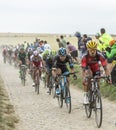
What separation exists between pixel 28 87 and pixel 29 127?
39.2 feet

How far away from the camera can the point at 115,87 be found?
18656mm

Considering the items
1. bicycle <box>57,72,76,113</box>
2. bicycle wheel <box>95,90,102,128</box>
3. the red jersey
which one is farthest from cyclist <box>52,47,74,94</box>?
bicycle wheel <box>95,90,102,128</box>

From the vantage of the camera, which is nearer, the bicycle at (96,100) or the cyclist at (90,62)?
the bicycle at (96,100)

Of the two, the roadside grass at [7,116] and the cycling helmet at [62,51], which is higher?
the cycling helmet at [62,51]

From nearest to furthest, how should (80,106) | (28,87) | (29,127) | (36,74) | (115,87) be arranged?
1. (29,127)
2. (80,106)
3. (115,87)
4. (36,74)
5. (28,87)

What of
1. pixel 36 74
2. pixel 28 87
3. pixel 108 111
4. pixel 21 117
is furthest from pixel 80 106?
pixel 28 87

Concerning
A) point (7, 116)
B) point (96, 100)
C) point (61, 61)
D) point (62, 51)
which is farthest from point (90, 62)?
point (7, 116)

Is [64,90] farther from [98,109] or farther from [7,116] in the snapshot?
[98,109]

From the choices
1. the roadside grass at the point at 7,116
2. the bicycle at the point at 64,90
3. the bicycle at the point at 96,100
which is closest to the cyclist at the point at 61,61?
the bicycle at the point at 64,90

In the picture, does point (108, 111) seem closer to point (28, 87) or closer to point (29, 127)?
point (29, 127)

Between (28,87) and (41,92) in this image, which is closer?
(41,92)

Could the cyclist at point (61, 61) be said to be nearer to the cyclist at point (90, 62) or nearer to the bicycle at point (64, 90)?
the bicycle at point (64, 90)

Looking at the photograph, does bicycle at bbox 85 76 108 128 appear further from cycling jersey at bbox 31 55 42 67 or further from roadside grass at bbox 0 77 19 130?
cycling jersey at bbox 31 55 42 67
